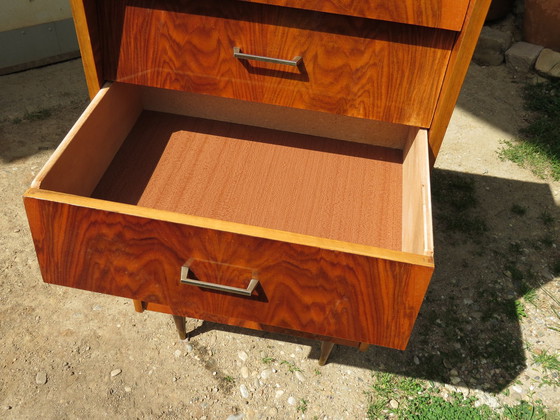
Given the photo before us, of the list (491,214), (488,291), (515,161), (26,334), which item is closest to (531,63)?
(515,161)

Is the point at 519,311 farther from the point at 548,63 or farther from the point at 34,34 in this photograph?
the point at 34,34

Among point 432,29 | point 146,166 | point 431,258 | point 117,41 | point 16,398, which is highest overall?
point 432,29

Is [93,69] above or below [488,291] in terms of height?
above

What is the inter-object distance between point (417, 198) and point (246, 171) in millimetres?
421

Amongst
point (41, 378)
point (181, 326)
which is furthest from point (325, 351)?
point (41, 378)

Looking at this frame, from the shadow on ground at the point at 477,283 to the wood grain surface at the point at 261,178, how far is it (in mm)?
451

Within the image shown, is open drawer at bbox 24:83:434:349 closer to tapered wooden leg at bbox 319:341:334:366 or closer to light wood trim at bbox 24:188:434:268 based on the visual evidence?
light wood trim at bbox 24:188:434:268

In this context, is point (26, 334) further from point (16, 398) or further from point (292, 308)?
point (292, 308)

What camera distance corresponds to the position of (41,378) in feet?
4.45

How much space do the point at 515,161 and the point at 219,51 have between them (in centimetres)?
149

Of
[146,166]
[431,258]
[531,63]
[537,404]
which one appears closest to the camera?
[431,258]

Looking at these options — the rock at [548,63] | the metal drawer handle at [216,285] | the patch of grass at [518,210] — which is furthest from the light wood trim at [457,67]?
the rock at [548,63]

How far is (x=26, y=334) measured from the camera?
4.76 ft

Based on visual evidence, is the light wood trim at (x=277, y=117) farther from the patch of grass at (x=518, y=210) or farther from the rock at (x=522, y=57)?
the rock at (x=522, y=57)
